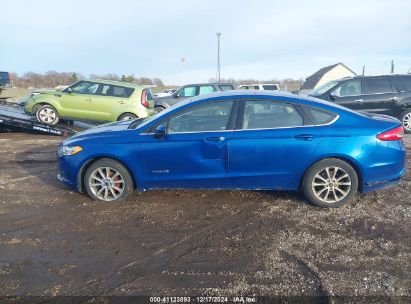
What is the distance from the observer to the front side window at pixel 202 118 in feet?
15.4

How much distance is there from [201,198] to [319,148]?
70.8 inches

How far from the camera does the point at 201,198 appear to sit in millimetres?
5164

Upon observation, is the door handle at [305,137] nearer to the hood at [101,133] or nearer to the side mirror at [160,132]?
the side mirror at [160,132]

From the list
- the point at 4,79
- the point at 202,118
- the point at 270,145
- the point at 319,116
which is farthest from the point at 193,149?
the point at 4,79

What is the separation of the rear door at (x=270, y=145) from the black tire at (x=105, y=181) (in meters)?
1.45

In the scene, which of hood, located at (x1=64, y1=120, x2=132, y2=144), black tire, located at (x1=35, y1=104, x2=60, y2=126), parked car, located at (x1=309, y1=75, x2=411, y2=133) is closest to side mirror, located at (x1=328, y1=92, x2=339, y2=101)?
parked car, located at (x1=309, y1=75, x2=411, y2=133)

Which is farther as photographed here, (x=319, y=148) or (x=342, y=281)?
(x=319, y=148)

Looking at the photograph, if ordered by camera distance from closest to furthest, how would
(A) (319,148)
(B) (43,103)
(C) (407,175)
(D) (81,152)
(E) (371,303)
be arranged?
(E) (371,303) < (A) (319,148) < (D) (81,152) < (C) (407,175) < (B) (43,103)

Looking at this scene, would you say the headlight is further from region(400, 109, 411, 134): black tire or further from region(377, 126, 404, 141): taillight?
region(400, 109, 411, 134): black tire

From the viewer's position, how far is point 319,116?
4645 mm

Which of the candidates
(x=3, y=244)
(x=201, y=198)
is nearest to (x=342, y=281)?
(x=201, y=198)

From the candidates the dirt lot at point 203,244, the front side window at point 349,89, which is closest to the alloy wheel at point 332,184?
the dirt lot at point 203,244

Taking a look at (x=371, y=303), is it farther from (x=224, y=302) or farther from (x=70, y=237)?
(x=70, y=237)

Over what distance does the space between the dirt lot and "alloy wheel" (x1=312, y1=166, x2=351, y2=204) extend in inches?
7.7
